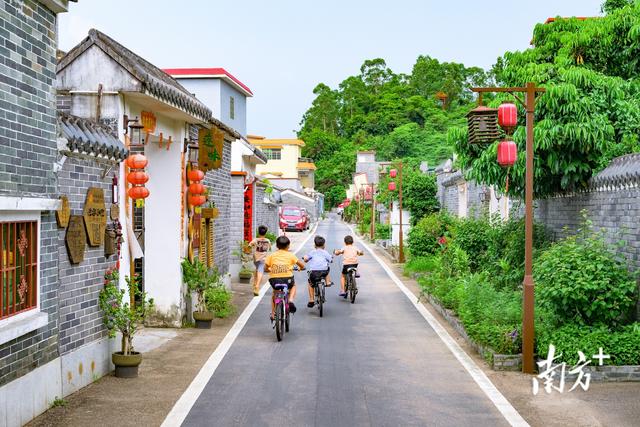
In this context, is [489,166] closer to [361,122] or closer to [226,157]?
[226,157]

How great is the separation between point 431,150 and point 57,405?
195 ft

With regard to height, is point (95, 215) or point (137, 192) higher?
point (137, 192)

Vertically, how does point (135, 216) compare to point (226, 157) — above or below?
below

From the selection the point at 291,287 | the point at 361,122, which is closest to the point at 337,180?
the point at 361,122

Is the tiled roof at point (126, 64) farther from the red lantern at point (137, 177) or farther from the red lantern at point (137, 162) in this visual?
the red lantern at point (137, 177)

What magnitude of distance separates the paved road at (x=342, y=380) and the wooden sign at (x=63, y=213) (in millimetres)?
2437

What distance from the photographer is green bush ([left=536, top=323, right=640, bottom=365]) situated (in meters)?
8.81

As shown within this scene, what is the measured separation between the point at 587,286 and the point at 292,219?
4508 centimetres

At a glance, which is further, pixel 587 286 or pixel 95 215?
pixel 587 286

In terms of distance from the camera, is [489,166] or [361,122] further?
[361,122]

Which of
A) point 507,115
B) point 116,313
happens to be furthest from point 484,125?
point 116,313

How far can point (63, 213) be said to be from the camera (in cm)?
791

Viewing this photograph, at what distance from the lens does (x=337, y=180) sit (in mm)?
90188

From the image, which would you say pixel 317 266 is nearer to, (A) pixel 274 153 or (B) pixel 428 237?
(B) pixel 428 237
